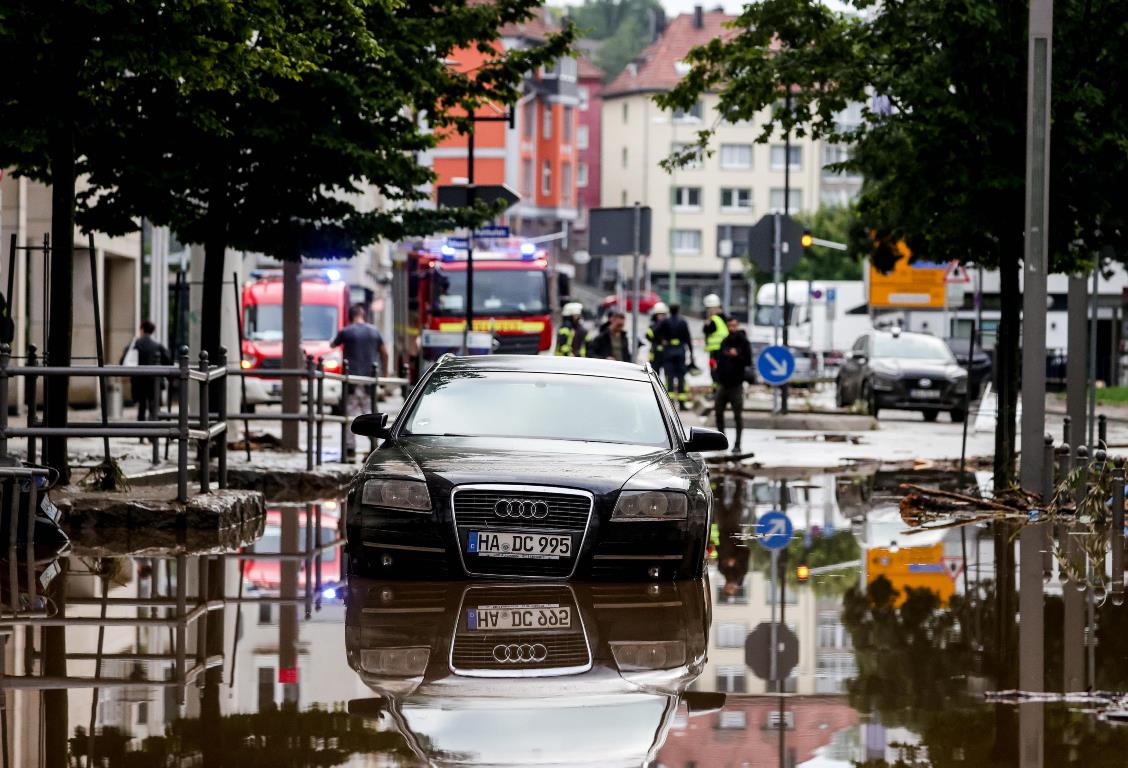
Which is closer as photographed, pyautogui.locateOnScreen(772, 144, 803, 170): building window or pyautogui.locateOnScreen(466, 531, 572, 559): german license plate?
pyautogui.locateOnScreen(466, 531, 572, 559): german license plate

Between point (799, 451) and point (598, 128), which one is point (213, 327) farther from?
point (598, 128)

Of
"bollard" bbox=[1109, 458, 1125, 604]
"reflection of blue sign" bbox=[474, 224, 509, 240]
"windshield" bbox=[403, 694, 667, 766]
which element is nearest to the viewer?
"windshield" bbox=[403, 694, 667, 766]

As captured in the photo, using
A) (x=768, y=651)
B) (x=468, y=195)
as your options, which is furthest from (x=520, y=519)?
(x=468, y=195)

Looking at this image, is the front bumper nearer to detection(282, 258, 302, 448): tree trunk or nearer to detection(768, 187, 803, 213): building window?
detection(282, 258, 302, 448): tree trunk

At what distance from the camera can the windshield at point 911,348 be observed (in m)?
38.6

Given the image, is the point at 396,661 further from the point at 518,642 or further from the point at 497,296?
the point at 497,296

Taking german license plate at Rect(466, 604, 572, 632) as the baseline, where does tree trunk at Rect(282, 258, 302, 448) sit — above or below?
above

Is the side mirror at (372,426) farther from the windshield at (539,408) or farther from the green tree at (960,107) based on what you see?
the green tree at (960,107)

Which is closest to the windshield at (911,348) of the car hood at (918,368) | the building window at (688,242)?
the car hood at (918,368)

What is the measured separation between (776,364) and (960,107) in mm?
10049

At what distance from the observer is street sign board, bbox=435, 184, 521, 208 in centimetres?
2592

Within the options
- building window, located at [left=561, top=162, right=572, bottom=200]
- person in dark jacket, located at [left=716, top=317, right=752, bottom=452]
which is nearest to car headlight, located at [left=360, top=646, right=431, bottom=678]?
person in dark jacket, located at [left=716, top=317, right=752, bottom=452]

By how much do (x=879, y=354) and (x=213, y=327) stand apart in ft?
65.6

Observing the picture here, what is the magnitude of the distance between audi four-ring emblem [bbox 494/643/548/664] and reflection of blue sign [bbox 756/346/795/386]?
19.1 meters
